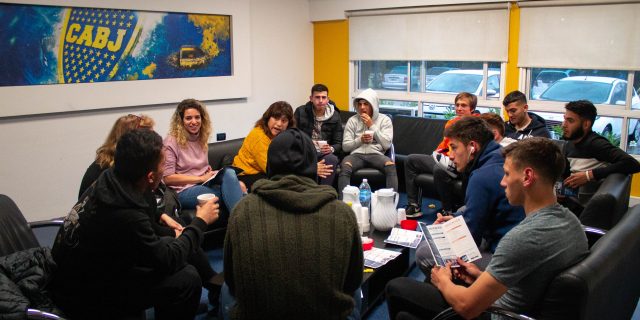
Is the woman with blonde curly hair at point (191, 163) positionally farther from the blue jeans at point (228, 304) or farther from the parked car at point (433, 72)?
the parked car at point (433, 72)

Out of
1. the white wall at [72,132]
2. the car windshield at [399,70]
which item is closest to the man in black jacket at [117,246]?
the white wall at [72,132]

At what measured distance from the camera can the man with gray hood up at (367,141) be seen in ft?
16.5

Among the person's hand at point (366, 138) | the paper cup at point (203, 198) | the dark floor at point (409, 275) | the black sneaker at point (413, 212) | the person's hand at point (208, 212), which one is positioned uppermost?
the person's hand at point (366, 138)

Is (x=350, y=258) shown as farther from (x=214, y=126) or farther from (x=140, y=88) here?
(x=214, y=126)

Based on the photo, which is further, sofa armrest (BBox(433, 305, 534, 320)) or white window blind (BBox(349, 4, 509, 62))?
white window blind (BBox(349, 4, 509, 62))

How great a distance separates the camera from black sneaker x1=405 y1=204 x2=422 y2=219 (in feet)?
15.3

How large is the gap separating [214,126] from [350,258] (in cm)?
460

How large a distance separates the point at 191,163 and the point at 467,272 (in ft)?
8.39

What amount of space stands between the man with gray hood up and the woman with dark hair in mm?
989

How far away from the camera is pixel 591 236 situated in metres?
2.78

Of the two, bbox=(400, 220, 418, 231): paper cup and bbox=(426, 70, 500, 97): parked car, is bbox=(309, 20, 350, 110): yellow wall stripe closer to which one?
bbox=(426, 70, 500, 97): parked car

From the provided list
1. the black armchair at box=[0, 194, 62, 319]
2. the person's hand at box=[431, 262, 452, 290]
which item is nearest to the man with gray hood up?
the person's hand at box=[431, 262, 452, 290]

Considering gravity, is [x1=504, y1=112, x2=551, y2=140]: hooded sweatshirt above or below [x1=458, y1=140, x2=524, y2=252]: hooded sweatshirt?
above

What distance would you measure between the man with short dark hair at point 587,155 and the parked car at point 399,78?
106 inches
